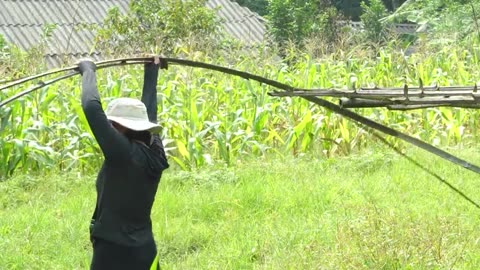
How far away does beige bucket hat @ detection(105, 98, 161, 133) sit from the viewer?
3299 millimetres

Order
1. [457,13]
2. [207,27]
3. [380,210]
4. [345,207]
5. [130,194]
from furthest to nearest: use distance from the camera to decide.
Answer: [207,27]
[457,13]
[345,207]
[380,210]
[130,194]

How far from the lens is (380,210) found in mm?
4559

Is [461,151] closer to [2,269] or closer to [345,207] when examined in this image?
[345,207]

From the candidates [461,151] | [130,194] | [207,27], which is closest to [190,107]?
[461,151]

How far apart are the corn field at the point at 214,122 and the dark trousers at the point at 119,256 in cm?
253

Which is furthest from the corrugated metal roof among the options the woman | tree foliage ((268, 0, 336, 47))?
the woman

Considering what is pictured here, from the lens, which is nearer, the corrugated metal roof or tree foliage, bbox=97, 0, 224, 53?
tree foliage, bbox=97, 0, 224, 53

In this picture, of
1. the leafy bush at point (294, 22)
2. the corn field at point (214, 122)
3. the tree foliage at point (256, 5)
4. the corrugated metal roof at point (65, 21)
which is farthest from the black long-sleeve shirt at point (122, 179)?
the tree foliage at point (256, 5)

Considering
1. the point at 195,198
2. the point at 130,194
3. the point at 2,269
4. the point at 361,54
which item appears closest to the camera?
the point at 130,194

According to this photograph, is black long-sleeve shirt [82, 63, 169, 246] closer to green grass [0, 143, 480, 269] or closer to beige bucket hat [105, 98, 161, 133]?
beige bucket hat [105, 98, 161, 133]

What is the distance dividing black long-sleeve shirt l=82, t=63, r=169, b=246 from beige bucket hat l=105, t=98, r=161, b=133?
0.06m

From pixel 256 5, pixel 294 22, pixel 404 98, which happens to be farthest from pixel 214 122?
pixel 256 5

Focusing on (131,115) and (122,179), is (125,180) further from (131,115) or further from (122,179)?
(131,115)

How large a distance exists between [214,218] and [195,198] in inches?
12.2
